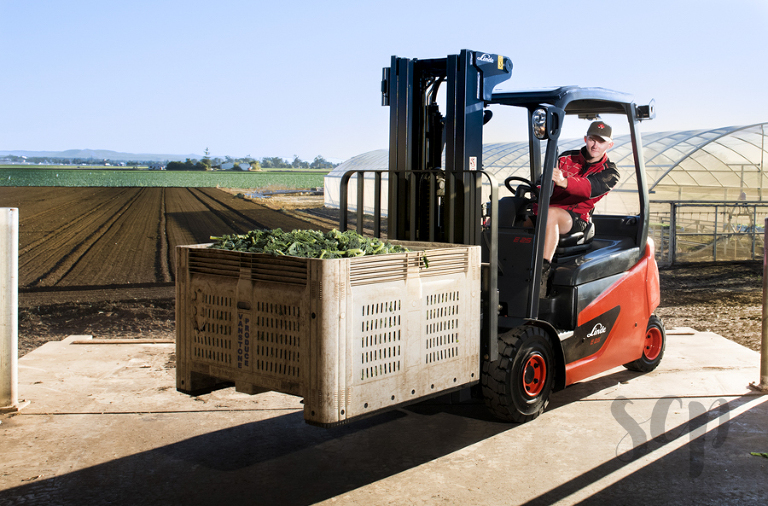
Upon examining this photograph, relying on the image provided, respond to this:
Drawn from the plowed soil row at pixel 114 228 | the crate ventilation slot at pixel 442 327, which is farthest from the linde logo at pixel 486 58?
the plowed soil row at pixel 114 228

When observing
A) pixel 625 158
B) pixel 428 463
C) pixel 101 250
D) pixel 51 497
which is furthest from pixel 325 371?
pixel 625 158

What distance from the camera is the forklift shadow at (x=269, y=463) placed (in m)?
4.29

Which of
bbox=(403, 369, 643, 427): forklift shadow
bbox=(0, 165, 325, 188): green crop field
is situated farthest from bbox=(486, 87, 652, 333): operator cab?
bbox=(0, 165, 325, 188): green crop field

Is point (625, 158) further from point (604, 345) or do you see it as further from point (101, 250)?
point (604, 345)

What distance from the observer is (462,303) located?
181 inches

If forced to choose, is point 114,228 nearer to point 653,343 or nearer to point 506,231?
point 653,343

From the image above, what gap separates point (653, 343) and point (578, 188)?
7.48 ft

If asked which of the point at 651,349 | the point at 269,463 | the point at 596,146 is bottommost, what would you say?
the point at 269,463

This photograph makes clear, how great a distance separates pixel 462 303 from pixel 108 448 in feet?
8.79

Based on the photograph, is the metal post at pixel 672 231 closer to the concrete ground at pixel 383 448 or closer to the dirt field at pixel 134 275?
the dirt field at pixel 134 275

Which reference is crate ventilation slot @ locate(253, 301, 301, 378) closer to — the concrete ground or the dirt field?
the concrete ground

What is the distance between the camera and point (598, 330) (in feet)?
20.0

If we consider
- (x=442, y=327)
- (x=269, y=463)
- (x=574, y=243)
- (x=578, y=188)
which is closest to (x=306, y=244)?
(x=442, y=327)

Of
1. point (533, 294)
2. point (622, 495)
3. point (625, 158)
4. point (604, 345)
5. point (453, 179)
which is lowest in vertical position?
point (622, 495)
